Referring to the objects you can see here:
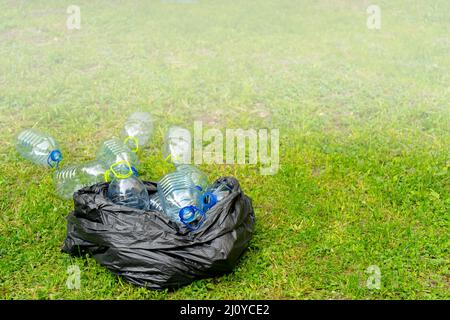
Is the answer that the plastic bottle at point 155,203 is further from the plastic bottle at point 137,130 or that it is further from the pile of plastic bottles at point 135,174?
the plastic bottle at point 137,130

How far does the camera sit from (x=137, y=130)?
534cm

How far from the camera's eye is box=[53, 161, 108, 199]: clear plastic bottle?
4.43 metres

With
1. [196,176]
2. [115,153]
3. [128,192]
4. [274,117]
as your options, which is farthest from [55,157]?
[274,117]

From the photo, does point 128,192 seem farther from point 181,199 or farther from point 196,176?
point 196,176

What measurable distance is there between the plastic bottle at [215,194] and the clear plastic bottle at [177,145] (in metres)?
0.93

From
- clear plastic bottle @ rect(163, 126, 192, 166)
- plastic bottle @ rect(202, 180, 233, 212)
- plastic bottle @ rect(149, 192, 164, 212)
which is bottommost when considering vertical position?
clear plastic bottle @ rect(163, 126, 192, 166)

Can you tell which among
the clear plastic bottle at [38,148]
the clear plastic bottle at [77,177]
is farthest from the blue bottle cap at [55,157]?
the clear plastic bottle at [77,177]

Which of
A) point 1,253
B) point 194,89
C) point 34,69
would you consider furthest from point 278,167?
point 34,69

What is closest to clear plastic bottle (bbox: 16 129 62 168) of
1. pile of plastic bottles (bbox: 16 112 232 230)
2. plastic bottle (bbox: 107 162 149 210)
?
pile of plastic bottles (bbox: 16 112 232 230)

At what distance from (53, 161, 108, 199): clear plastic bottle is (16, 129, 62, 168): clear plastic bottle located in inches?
6.7

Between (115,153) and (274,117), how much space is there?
69.4 inches

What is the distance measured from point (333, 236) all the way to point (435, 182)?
3.81ft

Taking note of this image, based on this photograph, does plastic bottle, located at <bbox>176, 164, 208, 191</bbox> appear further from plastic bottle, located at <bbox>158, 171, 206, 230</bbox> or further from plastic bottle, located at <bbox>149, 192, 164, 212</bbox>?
plastic bottle, located at <bbox>149, 192, 164, 212</bbox>
